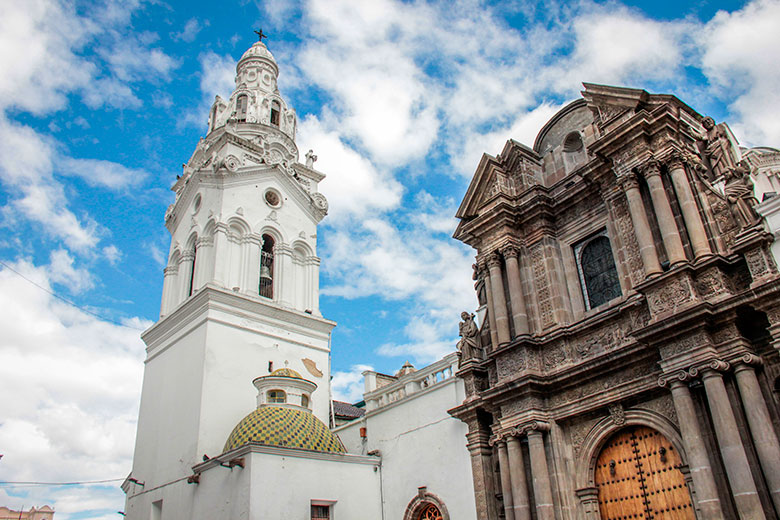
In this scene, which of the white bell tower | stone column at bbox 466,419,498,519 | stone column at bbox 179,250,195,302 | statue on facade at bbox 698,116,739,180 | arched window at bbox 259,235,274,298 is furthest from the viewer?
arched window at bbox 259,235,274,298

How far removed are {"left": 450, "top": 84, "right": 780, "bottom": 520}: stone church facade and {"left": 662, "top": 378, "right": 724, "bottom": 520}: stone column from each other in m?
0.02

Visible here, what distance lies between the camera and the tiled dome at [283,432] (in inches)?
672

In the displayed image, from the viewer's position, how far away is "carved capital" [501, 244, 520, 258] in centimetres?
1505

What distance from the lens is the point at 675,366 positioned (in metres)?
10.6

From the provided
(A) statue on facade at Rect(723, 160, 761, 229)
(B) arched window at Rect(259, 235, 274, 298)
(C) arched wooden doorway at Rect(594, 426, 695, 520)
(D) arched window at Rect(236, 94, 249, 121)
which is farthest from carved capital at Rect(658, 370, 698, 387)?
(D) arched window at Rect(236, 94, 249, 121)

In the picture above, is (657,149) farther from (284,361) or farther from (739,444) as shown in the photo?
(284,361)

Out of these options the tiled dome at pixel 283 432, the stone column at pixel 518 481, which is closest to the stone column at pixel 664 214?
the stone column at pixel 518 481

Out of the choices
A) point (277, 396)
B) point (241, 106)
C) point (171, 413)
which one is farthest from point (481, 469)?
point (241, 106)

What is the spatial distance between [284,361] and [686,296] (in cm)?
1492

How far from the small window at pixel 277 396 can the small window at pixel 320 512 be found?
380 centimetres

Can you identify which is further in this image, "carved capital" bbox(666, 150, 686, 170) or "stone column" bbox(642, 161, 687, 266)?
"carved capital" bbox(666, 150, 686, 170)

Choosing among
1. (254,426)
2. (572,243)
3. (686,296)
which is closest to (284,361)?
(254,426)

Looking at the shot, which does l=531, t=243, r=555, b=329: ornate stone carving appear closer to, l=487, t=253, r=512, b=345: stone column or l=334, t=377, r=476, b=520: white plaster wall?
l=487, t=253, r=512, b=345: stone column

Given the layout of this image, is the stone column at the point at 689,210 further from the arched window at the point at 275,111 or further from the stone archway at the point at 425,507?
the arched window at the point at 275,111
